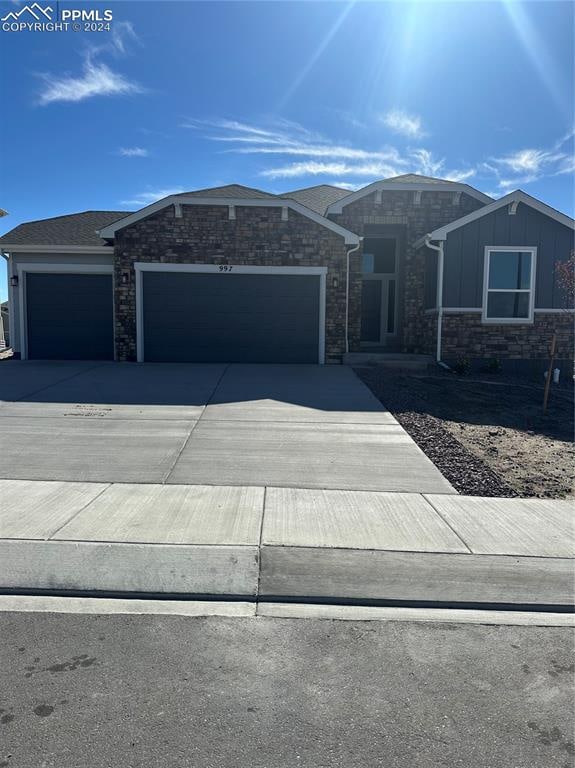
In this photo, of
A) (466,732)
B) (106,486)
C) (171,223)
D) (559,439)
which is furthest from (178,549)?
(171,223)

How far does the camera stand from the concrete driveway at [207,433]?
21.0 ft

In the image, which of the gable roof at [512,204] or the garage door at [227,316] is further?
the garage door at [227,316]

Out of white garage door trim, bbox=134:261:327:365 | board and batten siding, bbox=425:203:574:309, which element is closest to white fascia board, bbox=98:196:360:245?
white garage door trim, bbox=134:261:327:365

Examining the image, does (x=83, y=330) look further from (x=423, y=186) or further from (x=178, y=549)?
(x=178, y=549)

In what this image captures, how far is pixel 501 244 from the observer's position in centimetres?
1534

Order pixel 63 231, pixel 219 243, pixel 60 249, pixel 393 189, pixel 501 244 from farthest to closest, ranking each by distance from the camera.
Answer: pixel 63 231 → pixel 393 189 → pixel 60 249 → pixel 219 243 → pixel 501 244

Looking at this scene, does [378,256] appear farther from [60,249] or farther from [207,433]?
[207,433]

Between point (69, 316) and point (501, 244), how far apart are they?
1282cm

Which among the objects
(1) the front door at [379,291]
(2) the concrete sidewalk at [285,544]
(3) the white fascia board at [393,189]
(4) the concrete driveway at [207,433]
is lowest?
(2) the concrete sidewalk at [285,544]

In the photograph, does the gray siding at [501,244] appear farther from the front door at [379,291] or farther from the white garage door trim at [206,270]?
the white garage door trim at [206,270]

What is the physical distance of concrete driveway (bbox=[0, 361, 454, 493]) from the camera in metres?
6.41

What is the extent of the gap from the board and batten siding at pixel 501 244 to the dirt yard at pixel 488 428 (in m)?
2.60

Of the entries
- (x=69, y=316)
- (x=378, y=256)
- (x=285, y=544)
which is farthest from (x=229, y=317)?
(x=285, y=544)

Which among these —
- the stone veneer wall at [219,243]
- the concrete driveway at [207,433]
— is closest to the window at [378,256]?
the stone veneer wall at [219,243]
